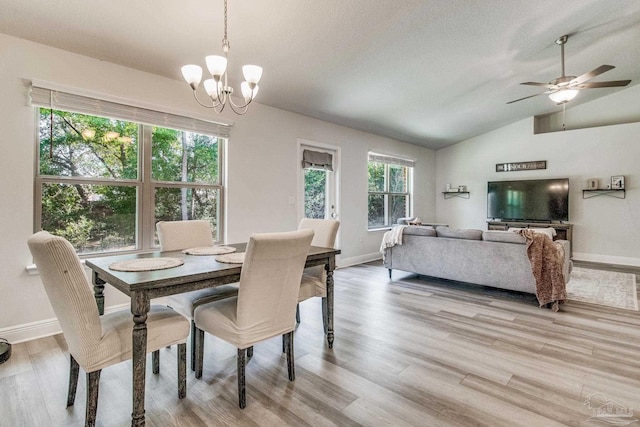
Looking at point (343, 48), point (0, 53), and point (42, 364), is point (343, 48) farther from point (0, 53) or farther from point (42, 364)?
point (42, 364)

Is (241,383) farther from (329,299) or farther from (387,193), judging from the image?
(387,193)

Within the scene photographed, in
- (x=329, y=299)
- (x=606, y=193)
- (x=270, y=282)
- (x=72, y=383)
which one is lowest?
(x=72, y=383)

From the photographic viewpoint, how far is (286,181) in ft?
14.7

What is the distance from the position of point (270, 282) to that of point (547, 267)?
3036 mm

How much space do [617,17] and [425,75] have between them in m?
1.97

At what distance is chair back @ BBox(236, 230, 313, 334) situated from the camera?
1637mm

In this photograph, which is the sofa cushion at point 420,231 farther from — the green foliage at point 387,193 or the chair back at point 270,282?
the chair back at point 270,282

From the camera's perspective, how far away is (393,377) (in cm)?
202

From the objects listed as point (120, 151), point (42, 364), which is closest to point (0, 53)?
point (120, 151)

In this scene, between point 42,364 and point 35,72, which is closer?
point 42,364

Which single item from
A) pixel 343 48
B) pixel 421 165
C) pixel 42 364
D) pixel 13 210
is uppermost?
pixel 343 48

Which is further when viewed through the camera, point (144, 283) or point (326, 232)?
point (326, 232)

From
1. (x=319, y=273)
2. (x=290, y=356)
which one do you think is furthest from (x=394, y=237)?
(x=290, y=356)

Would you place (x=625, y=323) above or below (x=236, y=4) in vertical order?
below
